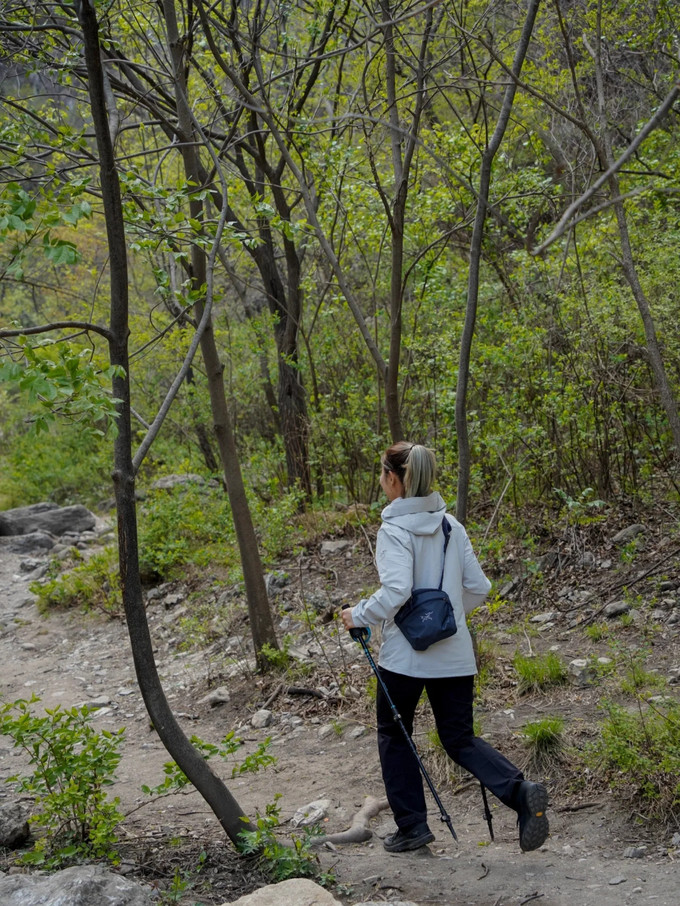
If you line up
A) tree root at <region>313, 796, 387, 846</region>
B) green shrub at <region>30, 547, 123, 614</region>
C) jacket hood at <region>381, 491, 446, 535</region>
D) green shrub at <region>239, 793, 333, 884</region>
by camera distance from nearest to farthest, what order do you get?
green shrub at <region>239, 793, 333, 884</region>
jacket hood at <region>381, 491, 446, 535</region>
tree root at <region>313, 796, 387, 846</region>
green shrub at <region>30, 547, 123, 614</region>

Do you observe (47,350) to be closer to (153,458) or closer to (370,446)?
(370,446)

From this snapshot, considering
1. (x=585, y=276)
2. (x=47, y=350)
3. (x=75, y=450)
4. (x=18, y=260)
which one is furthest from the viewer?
(x=75, y=450)

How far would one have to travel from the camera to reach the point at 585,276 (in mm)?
8438

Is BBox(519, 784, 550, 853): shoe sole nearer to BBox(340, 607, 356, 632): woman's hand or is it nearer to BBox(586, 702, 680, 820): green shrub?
BBox(586, 702, 680, 820): green shrub

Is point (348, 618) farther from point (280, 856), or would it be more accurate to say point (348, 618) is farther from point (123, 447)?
point (123, 447)

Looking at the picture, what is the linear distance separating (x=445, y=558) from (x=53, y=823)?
7.08ft

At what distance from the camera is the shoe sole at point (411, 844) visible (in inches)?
154

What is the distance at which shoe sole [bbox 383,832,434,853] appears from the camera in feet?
12.8

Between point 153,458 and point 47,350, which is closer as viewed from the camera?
point 47,350

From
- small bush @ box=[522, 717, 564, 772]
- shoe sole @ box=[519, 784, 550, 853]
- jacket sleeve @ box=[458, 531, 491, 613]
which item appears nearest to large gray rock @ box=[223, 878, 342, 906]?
shoe sole @ box=[519, 784, 550, 853]

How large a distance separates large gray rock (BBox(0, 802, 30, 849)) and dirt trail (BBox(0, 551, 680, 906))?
508 mm

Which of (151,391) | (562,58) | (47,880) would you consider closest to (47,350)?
(47,880)

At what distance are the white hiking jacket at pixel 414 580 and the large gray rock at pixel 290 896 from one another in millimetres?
996

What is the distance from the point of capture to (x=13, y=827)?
4.13 m
